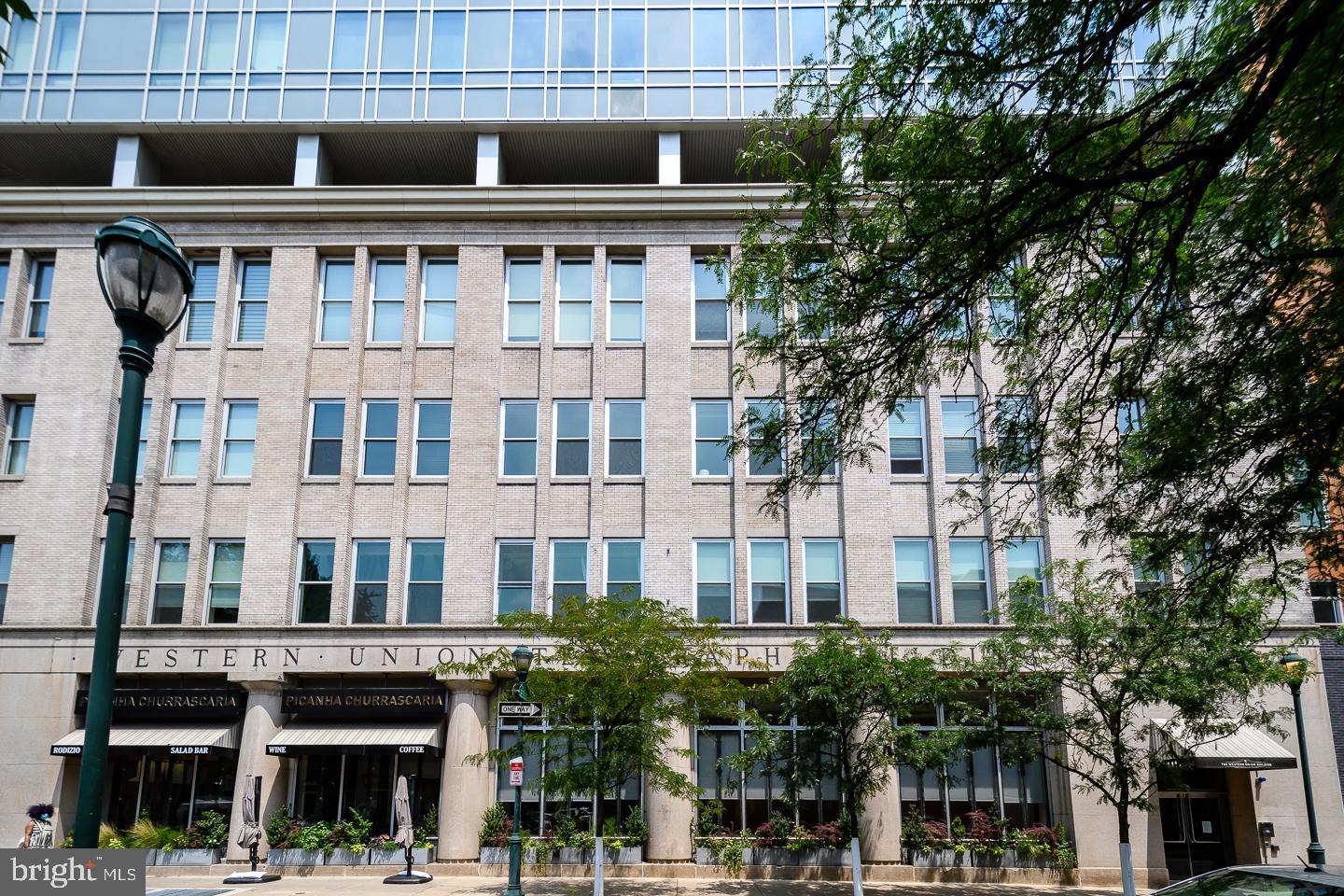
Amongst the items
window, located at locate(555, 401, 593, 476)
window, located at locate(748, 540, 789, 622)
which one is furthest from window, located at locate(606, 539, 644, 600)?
window, located at locate(748, 540, 789, 622)

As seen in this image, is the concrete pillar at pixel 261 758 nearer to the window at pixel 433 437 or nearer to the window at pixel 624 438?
the window at pixel 433 437

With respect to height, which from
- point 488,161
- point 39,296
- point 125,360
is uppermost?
point 488,161

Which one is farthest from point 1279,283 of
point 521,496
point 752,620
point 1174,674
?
point 521,496

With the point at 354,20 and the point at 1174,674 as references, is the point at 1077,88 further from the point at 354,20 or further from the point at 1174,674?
the point at 354,20

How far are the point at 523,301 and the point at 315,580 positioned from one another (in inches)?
365

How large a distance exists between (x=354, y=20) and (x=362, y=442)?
497 inches

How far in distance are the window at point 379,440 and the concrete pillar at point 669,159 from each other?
31.9 feet

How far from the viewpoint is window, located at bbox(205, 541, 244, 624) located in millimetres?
26936

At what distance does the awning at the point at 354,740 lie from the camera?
24.8m

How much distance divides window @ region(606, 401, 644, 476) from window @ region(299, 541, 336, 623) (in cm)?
763

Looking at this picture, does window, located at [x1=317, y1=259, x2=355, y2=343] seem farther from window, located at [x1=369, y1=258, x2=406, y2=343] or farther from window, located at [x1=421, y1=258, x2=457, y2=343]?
window, located at [x1=421, y1=258, x2=457, y2=343]

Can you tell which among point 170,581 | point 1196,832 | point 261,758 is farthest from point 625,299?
point 1196,832

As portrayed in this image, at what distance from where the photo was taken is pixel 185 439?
28.2 meters

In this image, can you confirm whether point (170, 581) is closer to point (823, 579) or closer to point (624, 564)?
point (624, 564)
